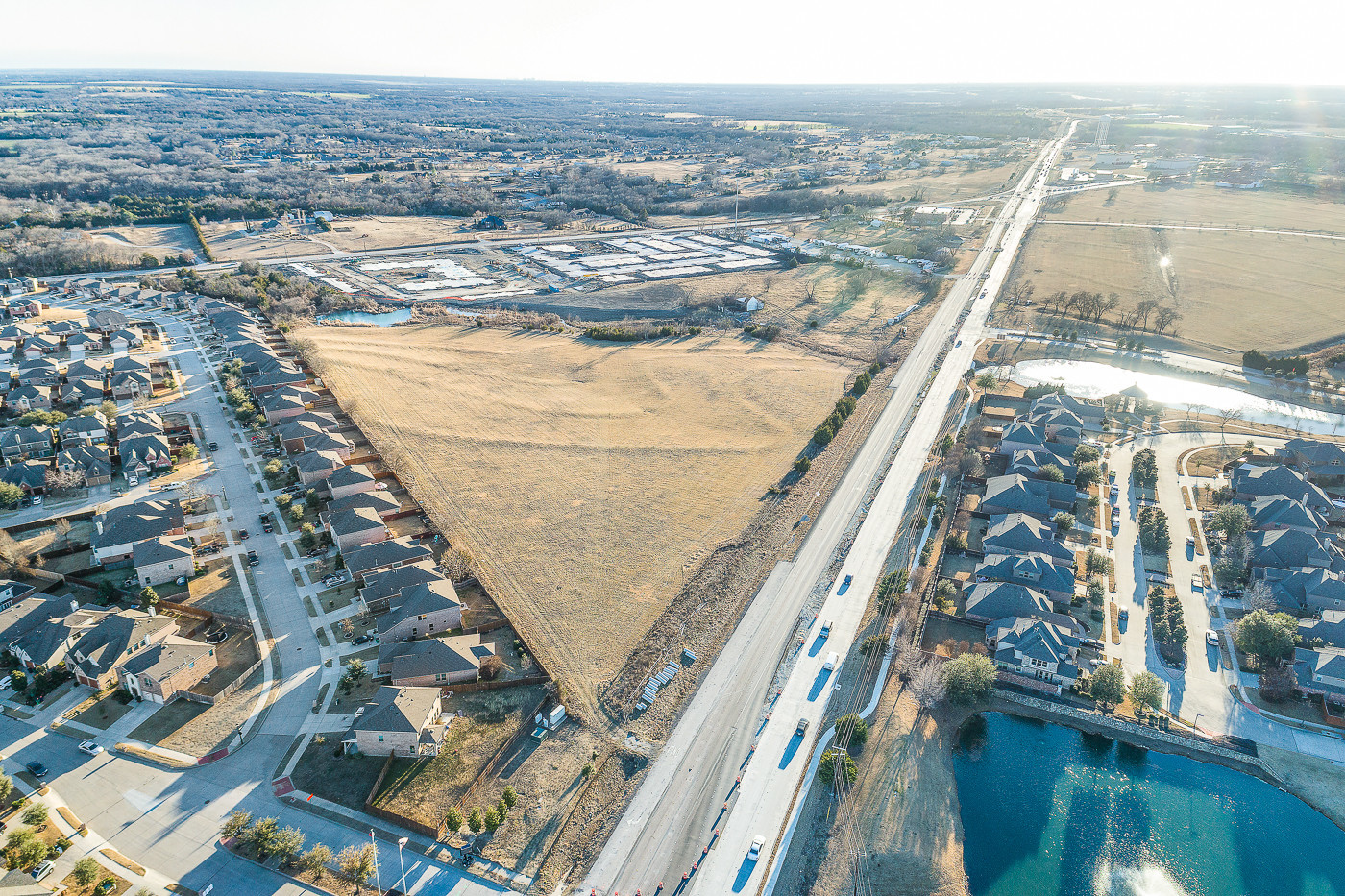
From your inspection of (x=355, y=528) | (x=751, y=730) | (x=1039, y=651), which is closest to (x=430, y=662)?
(x=355, y=528)

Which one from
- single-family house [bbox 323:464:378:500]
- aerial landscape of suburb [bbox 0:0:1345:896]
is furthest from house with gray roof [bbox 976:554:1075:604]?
single-family house [bbox 323:464:378:500]

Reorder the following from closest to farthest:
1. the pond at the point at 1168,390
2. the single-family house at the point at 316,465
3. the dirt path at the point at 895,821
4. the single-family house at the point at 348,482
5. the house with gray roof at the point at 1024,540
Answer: the dirt path at the point at 895,821
the house with gray roof at the point at 1024,540
the single-family house at the point at 348,482
the single-family house at the point at 316,465
the pond at the point at 1168,390

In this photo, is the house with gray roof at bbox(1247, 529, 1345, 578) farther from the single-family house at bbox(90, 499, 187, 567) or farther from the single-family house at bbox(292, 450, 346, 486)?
the single-family house at bbox(90, 499, 187, 567)

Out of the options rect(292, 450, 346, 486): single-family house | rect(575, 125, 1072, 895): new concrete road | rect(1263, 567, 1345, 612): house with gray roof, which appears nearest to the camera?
rect(575, 125, 1072, 895): new concrete road

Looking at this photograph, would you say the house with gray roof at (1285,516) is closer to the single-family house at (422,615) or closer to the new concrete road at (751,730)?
the new concrete road at (751,730)

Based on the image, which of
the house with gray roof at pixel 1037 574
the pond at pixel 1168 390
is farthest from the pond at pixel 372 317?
the house with gray roof at pixel 1037 574

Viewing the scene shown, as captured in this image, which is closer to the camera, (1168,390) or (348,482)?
(348,482)

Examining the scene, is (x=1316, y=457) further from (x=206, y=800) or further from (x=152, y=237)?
(x=152, y=237)
